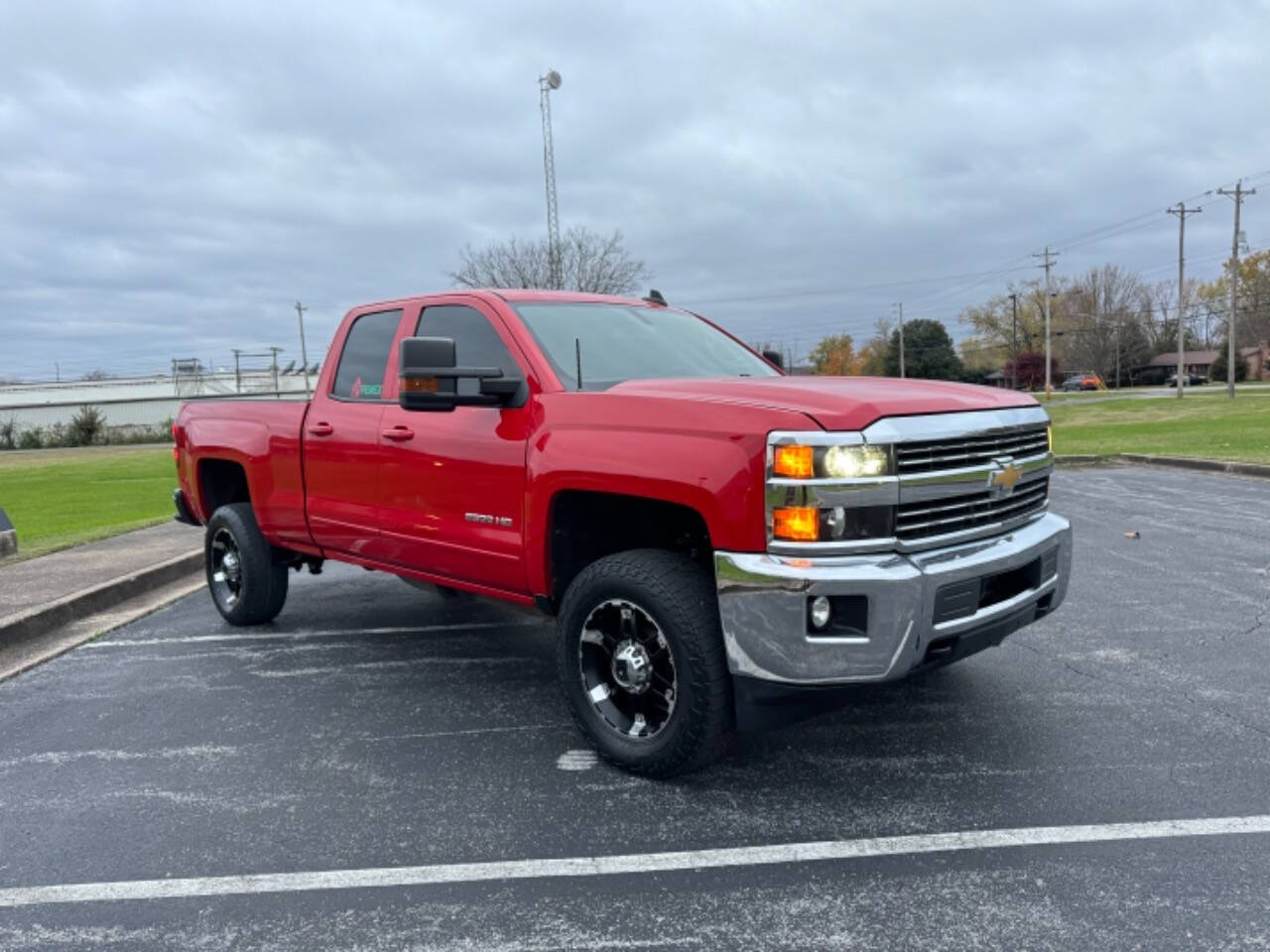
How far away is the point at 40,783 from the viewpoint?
386 cm

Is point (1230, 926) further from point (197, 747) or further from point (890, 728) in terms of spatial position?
point (197, 747)

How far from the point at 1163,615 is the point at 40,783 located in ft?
19.7

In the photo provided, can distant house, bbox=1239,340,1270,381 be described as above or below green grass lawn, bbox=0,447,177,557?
above

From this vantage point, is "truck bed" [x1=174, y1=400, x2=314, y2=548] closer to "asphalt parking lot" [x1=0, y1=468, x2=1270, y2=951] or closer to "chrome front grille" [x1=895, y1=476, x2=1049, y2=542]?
"asphalt parking lot" [x1=0, y1=468, x2=1270, y2=951]

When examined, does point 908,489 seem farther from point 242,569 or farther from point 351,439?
point 242,569

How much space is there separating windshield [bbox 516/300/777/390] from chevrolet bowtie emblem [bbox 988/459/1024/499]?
59.5 inches

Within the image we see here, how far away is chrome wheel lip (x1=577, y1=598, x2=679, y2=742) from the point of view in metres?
3.68

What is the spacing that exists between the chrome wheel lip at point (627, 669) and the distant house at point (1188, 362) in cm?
9504

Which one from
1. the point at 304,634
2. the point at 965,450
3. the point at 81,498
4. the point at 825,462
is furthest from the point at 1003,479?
the point at 81,498

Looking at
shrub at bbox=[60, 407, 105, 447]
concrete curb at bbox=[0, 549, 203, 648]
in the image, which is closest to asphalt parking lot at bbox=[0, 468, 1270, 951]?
concrete curb at bbox=[0, 549, 203, 648]

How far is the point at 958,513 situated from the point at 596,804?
1.72m

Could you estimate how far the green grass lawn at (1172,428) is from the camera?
→ 18.7 meters

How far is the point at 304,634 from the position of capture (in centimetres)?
621

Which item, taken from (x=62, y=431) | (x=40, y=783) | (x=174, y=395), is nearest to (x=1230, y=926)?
(x=40, y=783)
